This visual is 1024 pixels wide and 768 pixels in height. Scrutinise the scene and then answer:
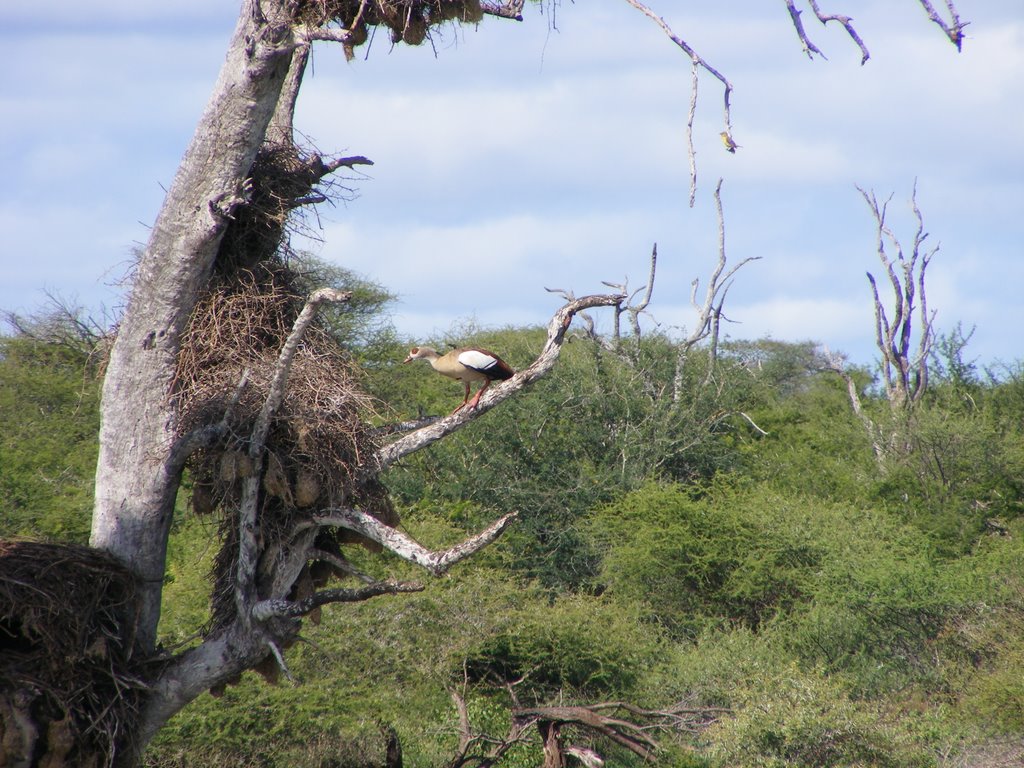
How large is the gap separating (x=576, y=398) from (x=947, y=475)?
752 cm

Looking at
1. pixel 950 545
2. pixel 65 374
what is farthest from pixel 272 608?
pixel 65 374

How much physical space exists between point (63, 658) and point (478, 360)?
3.32 meters

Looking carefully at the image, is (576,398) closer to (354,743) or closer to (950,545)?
(950,545)

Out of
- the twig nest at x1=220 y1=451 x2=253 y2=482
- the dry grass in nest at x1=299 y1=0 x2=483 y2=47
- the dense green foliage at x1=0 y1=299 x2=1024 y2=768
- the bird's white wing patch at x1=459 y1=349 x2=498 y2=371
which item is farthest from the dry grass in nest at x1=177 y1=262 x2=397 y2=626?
the dry grass in nest at x1=299 y1=0 x2=483 y2=47

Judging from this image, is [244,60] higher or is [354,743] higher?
[244,60]

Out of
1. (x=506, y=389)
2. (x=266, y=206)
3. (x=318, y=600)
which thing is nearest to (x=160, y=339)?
(x=266, y=206)

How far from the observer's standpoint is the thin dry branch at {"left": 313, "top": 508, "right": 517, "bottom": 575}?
20.7 ft

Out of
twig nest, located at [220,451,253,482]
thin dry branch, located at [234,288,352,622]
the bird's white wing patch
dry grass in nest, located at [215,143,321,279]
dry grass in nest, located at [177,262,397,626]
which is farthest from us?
the bird's white wing patch

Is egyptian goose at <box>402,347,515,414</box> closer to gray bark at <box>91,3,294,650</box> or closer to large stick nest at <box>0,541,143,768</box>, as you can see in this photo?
gray bark at <box>91,3,294,650</box>

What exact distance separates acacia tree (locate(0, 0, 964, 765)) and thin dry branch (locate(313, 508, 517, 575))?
1 centimetres

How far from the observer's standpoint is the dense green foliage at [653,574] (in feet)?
39.2

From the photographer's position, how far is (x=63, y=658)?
20.6 ft

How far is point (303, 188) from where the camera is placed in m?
7.43

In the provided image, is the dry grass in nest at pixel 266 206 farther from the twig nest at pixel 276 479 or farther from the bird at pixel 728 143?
the bird at pixel 728 143
